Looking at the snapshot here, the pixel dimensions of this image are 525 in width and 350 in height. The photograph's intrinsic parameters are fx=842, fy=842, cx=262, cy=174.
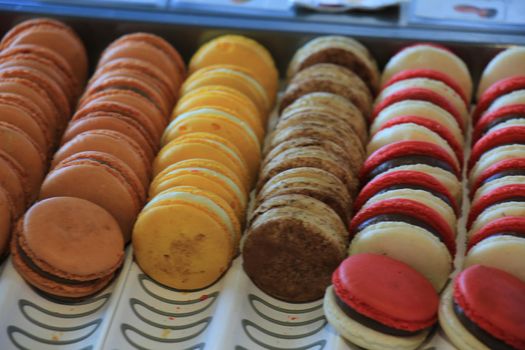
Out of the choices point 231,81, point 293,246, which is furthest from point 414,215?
point 231,81

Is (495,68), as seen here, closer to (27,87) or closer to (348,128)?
(348,128)

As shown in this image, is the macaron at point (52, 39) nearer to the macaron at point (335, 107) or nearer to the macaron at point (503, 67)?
the macaron at point (335, 107)

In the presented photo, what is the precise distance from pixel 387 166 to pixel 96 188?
2.49ft

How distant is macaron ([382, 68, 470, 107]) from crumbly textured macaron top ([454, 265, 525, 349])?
0.75 m

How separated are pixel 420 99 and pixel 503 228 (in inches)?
20.8

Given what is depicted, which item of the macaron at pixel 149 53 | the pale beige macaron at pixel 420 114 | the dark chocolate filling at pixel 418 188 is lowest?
the dark chocolate filling at pixel 418 188

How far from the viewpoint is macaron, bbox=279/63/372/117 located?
248 centimetres

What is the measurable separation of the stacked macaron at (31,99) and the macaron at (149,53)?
12 cm

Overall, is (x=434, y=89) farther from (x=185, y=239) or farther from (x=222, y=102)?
(x=185, y=239)

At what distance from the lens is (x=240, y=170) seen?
2.30 m

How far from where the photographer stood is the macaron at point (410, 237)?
78.7 inches

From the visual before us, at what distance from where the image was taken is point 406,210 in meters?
2.03

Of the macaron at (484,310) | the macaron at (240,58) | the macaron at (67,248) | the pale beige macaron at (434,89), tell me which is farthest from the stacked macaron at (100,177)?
the macaron at (484,310)

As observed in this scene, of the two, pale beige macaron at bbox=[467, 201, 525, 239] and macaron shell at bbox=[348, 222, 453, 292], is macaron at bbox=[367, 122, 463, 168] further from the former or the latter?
macaron shell at bbox=[348, 222, 453, 292]
